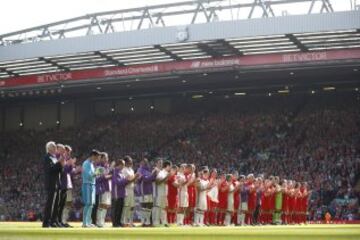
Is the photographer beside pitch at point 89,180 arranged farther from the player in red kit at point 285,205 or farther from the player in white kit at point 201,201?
the player in red kit at point 285,205

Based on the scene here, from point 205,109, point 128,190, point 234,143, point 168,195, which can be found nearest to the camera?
point 128,190

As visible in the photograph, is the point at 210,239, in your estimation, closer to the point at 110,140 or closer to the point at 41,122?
the point at 110,140

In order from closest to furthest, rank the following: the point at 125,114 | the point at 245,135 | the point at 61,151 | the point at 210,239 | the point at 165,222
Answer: the point at 210,239
the point at 61,151
the point at 165,222
the point at 245,135
the point at 125,114

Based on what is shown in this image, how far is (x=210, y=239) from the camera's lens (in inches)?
428

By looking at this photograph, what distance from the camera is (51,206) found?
50.9 ft

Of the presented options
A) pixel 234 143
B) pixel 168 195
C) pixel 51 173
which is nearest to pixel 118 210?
pixel 168 195

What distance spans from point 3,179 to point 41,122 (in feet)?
24.4

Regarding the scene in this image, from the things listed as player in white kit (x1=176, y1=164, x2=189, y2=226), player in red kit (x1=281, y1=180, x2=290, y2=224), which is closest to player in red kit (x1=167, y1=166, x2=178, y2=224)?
player in white kit (x1=176, y1=164, x2=189, y2=226)

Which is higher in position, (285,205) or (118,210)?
(285,205)

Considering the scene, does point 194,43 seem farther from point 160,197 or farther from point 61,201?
point 61,201

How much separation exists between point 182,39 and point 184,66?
4409mm

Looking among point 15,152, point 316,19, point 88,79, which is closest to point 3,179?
point 15,152

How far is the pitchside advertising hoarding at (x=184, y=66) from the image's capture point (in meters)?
36.3

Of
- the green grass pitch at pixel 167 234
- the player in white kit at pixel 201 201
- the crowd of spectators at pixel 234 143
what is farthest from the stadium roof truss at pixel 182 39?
the green grass pitch at pixel 167 234
